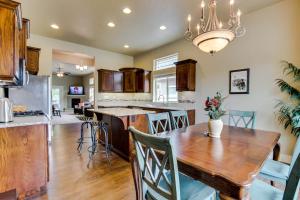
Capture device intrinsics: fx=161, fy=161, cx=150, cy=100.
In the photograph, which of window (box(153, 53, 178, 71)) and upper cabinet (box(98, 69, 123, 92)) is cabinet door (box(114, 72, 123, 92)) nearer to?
upper cabinet (box(98, 69, 123, 92))

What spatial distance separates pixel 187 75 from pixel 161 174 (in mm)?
3987

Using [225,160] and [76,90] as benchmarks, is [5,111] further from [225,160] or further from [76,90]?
[76,90]

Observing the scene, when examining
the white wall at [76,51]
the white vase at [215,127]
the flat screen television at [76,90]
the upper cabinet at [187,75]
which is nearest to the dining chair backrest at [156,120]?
the white vase at [215,127]

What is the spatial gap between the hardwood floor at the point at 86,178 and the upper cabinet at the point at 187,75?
2.74 m

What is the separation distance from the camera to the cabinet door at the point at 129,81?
6.47 metres

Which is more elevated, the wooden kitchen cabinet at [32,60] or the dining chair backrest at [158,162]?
the wooden kitchen cabinet at [32,60]

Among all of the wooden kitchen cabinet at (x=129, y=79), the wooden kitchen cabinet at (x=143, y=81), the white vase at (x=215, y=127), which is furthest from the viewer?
the wooden kitchen cabinet at (x=129, y=79)

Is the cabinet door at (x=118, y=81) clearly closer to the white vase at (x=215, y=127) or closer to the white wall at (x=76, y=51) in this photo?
the white wall at (x=76, y=51)

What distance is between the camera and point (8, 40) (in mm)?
1854

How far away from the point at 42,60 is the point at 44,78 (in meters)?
1.08

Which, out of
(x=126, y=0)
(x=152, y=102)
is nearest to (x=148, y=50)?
(x=152, y=102)

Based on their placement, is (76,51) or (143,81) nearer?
(76,51)

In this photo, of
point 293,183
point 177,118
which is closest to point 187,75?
point 177,118

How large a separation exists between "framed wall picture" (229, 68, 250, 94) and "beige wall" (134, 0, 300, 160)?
0.09 metres
